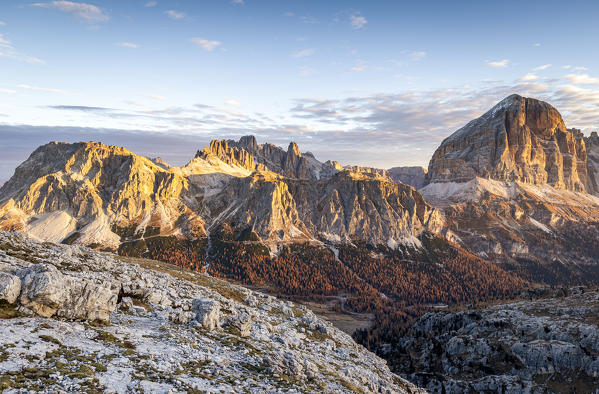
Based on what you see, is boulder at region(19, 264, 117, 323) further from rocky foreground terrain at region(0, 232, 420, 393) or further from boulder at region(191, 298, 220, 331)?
boulder at region(191, 298, 220, 331)

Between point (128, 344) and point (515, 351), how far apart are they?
109803mm

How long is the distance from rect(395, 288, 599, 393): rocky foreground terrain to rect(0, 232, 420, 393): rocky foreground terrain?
2329 inches

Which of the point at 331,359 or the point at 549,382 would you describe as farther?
the point at 549,382

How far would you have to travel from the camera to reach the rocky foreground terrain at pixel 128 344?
75.8ft

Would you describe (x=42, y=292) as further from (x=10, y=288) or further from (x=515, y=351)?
(x=515, y=351)

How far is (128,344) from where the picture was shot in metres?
29.8

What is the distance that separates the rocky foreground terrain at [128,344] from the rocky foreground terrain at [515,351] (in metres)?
59.2

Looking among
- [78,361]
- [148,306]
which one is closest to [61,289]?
[78,361]

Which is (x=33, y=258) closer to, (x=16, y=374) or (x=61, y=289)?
(x=61, y=289)

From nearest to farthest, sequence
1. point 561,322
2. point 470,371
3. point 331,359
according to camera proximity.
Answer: point 331,359 < point 470,371 < point 561,322

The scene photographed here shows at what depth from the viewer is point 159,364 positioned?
2755 cm

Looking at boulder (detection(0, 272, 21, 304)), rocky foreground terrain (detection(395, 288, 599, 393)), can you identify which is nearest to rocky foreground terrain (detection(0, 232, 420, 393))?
boulder (detection(0, 272, 21, 304))

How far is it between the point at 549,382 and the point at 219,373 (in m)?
97.2

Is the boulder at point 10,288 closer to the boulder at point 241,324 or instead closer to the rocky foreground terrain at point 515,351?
the boulder at point 241,324
